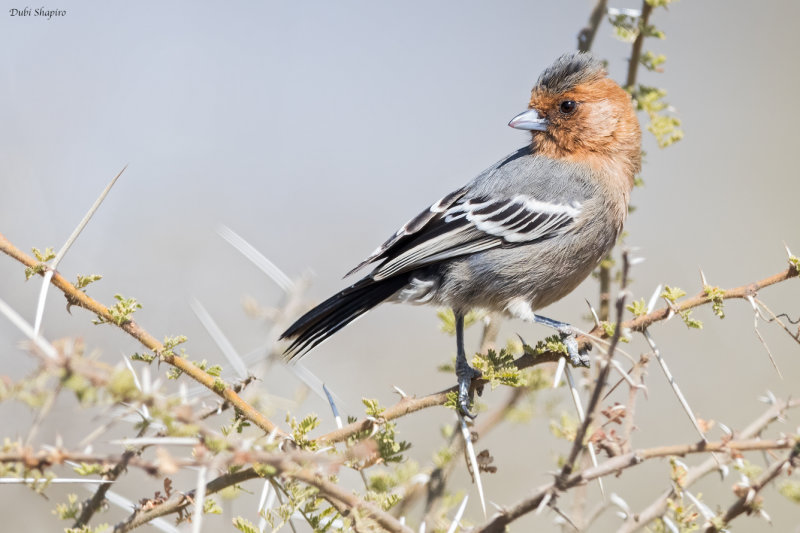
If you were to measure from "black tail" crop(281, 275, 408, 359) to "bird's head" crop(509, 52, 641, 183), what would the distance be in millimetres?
1370

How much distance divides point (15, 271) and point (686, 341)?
508 centimetres

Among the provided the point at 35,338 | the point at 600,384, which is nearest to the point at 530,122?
the point at 600,384

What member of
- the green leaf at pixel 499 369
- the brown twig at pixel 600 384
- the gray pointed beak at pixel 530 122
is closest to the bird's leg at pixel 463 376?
the green leaf at pixel 499 369

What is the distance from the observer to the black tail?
3736 millimetres

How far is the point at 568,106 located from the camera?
4.67 m

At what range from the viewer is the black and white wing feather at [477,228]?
14.2 ft

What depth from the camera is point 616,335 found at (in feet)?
5.57

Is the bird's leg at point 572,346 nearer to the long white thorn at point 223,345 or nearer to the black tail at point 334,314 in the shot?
the black tail at point 334,314

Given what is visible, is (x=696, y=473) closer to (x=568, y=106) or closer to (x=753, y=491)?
(x=753, y=491)

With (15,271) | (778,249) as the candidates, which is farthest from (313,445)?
(778,249)

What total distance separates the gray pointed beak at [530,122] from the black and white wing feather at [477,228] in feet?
1.59

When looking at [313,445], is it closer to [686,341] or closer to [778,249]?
[686,341]

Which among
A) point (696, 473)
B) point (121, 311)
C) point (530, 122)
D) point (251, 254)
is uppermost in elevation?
point (530, 122)

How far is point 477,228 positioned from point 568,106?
957 mm
